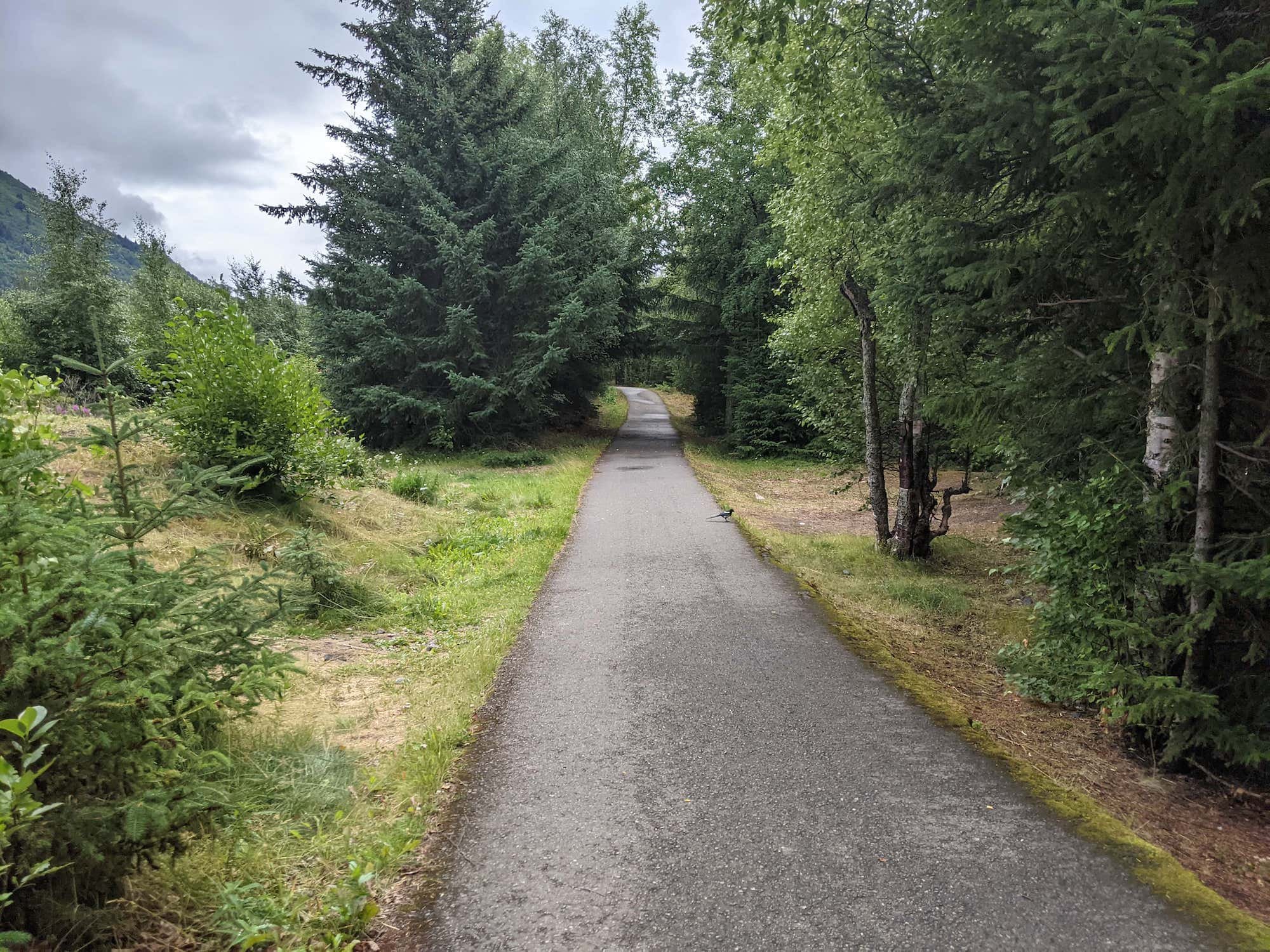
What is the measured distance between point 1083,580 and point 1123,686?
2.14ft

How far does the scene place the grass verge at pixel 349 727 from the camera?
96.4 inches

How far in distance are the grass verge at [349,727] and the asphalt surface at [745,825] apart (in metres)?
0.31

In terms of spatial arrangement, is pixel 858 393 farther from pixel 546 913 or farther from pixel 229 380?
pixel 546 913

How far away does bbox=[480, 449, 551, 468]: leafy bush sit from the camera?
18.2 meters

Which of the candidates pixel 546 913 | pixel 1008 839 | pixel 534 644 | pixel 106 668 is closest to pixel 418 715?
pixel 534 644

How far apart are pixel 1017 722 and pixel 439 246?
55.0 feet

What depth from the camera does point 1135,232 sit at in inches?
152

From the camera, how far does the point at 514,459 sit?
18.3 metres

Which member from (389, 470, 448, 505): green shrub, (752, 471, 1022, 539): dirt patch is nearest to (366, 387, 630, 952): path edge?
(389, 470, 448, 505): green shrub

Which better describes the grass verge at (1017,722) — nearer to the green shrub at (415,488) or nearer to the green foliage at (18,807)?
the green foliage at (18,807)

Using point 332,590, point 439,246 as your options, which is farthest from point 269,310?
point 332,590

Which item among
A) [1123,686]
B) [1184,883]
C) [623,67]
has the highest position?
[623,67]

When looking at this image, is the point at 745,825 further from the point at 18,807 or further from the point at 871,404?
the point at 871,404

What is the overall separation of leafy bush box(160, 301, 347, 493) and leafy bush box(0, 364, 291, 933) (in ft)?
16.1
